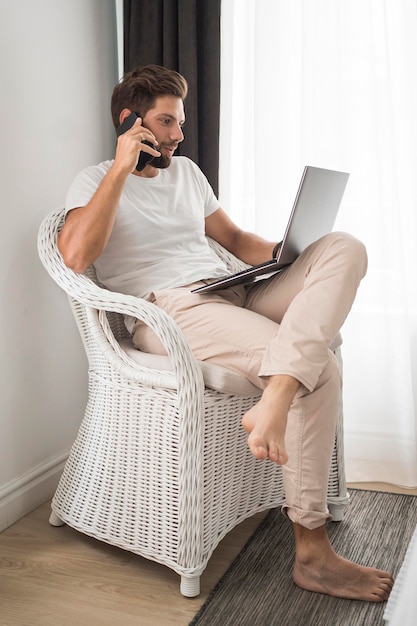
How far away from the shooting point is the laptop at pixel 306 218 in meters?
1.69

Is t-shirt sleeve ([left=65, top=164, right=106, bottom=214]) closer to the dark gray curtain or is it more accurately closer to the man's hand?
the man's hand

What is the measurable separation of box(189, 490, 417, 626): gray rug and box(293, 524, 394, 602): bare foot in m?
0.02

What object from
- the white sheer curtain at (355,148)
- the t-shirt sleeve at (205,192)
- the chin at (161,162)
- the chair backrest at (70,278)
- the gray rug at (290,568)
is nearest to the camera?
the gray rug at (290,568)

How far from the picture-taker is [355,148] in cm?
243

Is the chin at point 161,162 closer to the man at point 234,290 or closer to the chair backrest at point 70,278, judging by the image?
the man at point 234,290

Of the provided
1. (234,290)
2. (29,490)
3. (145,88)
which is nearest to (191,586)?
(29,490)

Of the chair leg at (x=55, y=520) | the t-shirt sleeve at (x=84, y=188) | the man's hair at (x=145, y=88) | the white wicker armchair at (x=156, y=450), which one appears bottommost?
the chair leg at (x=55, y=520)

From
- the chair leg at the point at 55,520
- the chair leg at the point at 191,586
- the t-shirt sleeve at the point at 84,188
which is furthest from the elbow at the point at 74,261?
the chair leg at the point at 191,586

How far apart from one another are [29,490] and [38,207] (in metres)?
0.85

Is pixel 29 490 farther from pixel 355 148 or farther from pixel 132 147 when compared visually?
pixel 355 148

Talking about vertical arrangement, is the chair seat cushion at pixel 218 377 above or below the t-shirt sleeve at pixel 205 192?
below

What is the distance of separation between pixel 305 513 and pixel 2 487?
89 centimetres

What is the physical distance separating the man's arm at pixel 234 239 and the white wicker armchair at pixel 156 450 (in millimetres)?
546

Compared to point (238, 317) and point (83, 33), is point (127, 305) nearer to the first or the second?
point (238, 317)
